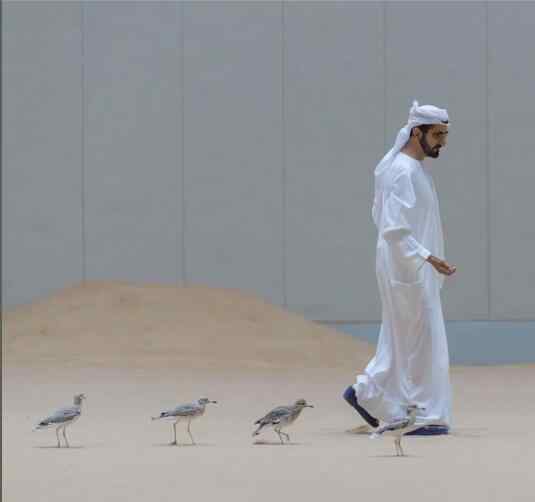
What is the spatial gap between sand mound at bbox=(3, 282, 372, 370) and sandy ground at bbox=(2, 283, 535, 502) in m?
0.02

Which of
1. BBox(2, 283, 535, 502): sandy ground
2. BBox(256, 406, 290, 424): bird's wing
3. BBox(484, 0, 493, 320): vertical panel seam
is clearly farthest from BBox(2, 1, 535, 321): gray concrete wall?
BBox(256, 406, 290, 424): bird's wing

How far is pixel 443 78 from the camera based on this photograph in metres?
18.5

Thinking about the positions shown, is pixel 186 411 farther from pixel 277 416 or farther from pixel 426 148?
pixel 426 148

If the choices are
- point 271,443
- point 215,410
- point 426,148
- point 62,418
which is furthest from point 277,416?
point 215,410

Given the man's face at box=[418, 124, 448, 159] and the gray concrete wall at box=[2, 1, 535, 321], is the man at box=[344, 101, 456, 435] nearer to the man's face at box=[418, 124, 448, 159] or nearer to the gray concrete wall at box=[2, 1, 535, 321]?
the man's face at box=[418, 124, 448, 159]

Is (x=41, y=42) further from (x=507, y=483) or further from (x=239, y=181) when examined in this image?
(x=507, y=483)

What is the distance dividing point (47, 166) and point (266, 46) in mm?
2796

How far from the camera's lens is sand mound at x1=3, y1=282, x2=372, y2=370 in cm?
1686

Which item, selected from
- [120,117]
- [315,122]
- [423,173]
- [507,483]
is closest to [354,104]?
[315,122]

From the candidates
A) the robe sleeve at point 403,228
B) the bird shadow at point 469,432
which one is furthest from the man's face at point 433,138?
the bird shadow at point 469,432

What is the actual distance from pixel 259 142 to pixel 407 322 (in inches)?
345

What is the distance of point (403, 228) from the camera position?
32.9ft

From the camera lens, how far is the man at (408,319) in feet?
32.5

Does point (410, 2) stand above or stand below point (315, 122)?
above
